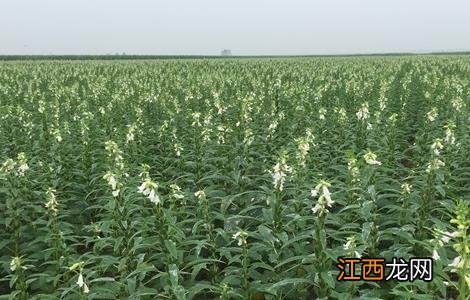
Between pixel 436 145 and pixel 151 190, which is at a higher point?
pixel 436 145

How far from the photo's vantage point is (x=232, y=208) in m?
6.78

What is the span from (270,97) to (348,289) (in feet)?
33.2

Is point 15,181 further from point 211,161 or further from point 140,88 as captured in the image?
point 140,88

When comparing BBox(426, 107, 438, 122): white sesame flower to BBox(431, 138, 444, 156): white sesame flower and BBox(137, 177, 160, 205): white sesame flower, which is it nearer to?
BBox(431, 138, 444, 156): white sesame flower

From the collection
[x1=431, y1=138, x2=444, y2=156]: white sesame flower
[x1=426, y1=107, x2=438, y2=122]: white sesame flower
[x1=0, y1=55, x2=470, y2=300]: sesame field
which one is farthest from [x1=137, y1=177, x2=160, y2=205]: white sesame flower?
[x1=426, y1=107, x2=438, y2=122]: white sesame flower

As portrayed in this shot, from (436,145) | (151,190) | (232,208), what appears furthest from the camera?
(232,208)

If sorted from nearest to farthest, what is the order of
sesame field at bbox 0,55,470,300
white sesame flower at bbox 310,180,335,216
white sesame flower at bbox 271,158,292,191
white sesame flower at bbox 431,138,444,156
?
white sesame flower at bbox 310,180,335,216, sesame field at bbox 0,55,470,300, white sesame flower at bbox 271,158,292,191, white sesame flower at bbox 431,138,444,156

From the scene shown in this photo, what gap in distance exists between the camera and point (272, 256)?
193 inches

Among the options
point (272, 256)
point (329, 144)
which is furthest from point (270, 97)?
point (272, 256)

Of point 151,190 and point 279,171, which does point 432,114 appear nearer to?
point 279,171

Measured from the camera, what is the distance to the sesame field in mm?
4426

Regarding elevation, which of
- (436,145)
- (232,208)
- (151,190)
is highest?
(436,145)

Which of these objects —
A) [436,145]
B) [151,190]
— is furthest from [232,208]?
[436,145]

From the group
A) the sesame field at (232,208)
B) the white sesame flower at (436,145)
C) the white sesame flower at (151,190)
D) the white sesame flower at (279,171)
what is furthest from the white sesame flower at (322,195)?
the white sesame flower at (436,145)
